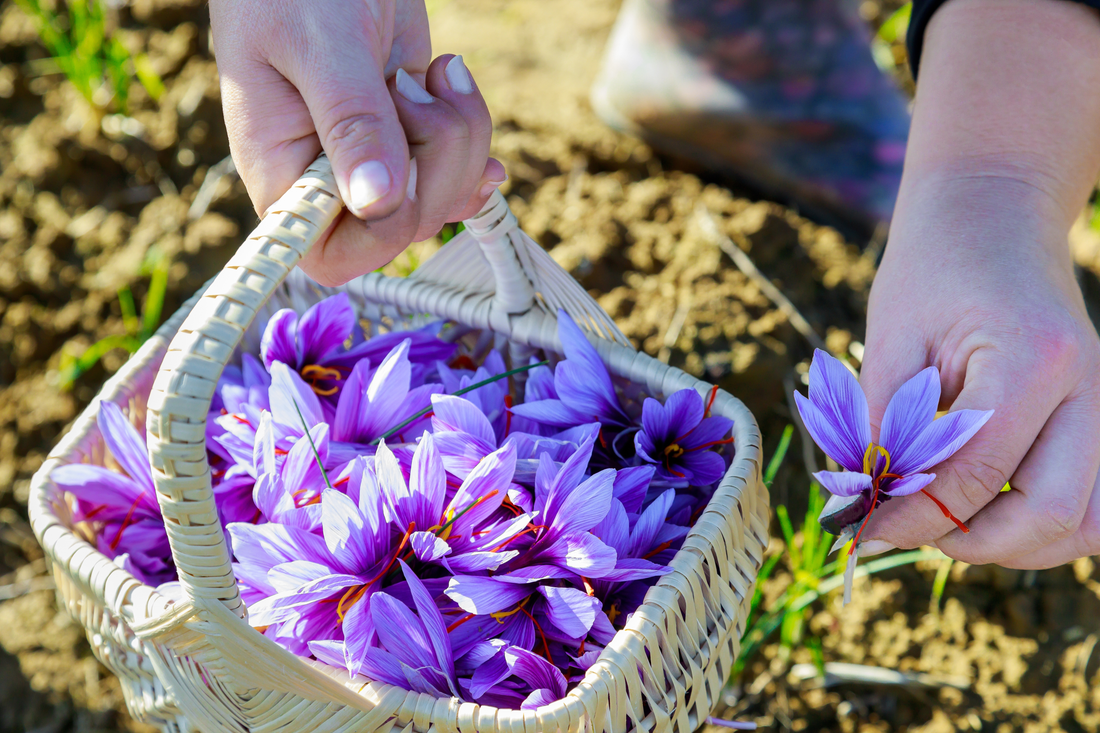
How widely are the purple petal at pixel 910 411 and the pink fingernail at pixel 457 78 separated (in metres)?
0.43

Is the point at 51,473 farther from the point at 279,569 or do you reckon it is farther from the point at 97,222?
the point at 97,222

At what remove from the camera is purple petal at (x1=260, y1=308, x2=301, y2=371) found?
790 millimetres

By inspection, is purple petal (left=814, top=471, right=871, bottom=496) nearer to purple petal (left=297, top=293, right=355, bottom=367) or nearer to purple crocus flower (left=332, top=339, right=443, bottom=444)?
purple crocus flower (left=332, top=339, right=443, bottom=444)

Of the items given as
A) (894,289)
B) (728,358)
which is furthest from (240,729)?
(728,358)

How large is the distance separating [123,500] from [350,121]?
46 centimetres

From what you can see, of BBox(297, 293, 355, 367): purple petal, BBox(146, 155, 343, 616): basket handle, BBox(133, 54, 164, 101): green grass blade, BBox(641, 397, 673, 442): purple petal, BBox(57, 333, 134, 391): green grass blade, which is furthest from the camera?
BBox(133, 54, 164, 101): green grass blade

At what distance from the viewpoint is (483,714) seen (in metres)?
0.53

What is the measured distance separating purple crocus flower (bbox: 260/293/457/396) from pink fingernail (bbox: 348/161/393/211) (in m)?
0.25

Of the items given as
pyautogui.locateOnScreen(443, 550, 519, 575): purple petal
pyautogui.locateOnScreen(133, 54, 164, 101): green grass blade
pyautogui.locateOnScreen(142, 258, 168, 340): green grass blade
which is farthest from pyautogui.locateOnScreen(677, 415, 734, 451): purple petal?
pyautogui.locateOnScreen(133, 54, 164, 101): green grass blade

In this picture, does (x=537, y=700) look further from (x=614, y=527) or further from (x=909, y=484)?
(x=909, y=484)

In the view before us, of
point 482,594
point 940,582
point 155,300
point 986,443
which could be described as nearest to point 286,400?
point 482,594

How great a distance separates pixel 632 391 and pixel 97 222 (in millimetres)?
1178

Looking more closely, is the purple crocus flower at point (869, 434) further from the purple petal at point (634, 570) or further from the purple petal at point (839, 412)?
the purple petal at point (634, 570)

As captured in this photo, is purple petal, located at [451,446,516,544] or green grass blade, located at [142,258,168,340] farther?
green grass blade, located at [142,258,168,340]
